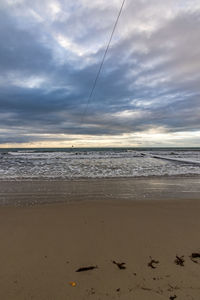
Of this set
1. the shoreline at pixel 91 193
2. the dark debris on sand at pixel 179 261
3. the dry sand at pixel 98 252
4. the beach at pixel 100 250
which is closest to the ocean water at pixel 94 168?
the shoreline at pixel 91 193

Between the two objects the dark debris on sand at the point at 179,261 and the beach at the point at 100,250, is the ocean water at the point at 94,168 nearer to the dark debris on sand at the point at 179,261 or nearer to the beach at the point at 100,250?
the beach at the point at 100,250

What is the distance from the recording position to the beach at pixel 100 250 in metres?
2.05

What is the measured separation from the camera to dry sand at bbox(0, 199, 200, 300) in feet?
6.68

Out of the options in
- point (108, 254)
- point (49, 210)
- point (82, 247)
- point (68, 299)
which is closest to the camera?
point (68, 299)

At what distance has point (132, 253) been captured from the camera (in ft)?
8.93

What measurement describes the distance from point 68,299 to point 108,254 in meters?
0.93

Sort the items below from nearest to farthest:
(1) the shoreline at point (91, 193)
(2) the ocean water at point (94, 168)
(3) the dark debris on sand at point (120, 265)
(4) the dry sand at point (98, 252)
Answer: (4) the dry sand at point (98, 252) → (3) the dark debris on sand at point (120, 265) → (1) the shoreline at point (91, 193) → (2) the ocean water at point (94, 168)

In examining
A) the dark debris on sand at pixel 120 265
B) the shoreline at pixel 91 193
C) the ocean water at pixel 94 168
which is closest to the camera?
the dark debris on sand at pixel 120 265

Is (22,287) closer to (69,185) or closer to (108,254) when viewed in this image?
(108,254)

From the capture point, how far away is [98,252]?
2742 millimetres

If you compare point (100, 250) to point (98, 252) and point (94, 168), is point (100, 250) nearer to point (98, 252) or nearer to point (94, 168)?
point (98, 252)

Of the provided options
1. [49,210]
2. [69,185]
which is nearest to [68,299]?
[49,210]

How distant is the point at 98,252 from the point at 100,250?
0.19 ft

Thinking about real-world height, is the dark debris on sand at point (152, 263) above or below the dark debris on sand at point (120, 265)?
below
